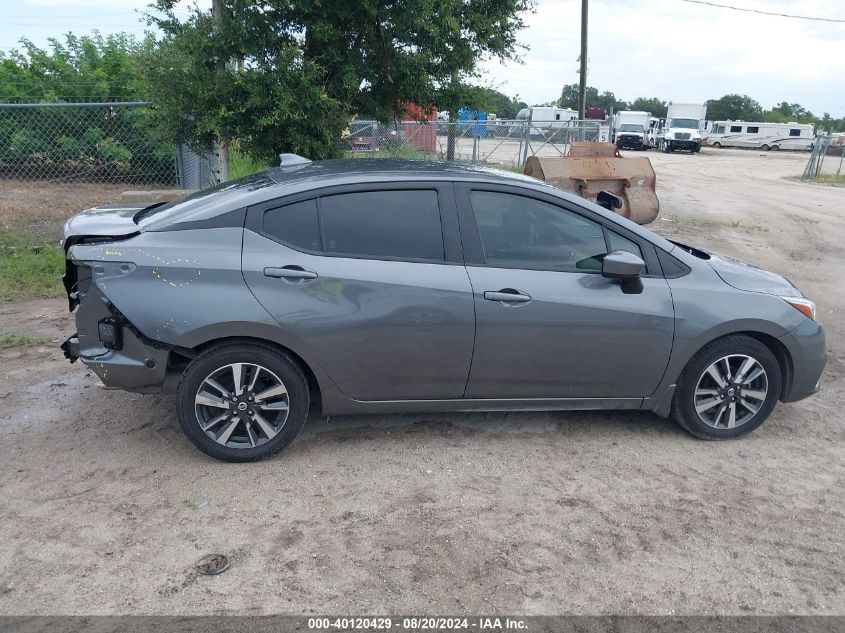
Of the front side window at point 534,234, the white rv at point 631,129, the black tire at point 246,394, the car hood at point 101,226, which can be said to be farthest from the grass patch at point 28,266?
the white rv at point 631,129

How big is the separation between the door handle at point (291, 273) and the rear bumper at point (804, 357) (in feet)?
9.66

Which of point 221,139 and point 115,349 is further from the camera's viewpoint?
point 221,139

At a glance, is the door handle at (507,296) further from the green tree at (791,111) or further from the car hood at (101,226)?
the green tree at (791,111)

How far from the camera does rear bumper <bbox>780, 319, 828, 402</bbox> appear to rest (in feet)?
15.1

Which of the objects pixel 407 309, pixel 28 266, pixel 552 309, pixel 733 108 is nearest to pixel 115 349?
pixel 407 309

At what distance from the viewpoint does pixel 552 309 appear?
14.0 ft

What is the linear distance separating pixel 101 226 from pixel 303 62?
3866 mm

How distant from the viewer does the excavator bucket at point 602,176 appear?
9922 millimetres

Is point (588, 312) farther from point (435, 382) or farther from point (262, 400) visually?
point (262, 400)

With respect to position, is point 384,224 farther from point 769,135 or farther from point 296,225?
point 769,135

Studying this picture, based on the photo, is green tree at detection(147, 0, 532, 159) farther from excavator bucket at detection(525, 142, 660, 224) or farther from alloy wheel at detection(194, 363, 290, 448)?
alloy wheel at detection(194, 363, 290, 448)

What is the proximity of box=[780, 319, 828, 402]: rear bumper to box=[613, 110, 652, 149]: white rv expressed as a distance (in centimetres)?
4666

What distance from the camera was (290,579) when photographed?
320 centimetres

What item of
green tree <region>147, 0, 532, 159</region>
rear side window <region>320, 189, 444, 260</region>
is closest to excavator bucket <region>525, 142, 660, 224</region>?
green tree <region>147, 0, 532, 159</region>
